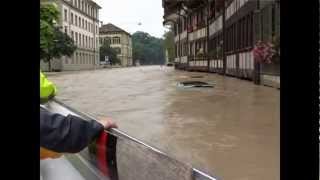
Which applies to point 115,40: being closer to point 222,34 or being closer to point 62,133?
point 62,133

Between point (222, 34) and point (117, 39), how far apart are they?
23071 mm

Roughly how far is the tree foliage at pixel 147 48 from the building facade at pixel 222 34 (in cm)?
376

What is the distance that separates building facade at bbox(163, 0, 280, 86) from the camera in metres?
14.0

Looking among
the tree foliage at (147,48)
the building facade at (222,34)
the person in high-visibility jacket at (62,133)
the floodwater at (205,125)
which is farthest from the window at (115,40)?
the building facade at (222,34)

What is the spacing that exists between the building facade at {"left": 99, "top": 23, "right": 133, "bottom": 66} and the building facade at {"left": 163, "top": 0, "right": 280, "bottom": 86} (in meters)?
3.74

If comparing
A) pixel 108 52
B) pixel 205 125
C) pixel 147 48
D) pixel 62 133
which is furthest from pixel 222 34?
pixel 62 133

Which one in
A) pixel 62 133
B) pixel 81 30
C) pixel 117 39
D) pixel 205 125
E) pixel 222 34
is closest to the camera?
pixel 62 133

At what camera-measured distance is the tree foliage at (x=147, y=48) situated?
1.70 m

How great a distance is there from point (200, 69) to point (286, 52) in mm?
33364

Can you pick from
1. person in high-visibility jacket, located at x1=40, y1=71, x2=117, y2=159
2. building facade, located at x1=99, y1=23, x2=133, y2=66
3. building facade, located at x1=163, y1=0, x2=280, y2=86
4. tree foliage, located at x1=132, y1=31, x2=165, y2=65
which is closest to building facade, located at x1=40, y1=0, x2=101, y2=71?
building facade, located at x1=99, y1=23, x2=133, y2=66

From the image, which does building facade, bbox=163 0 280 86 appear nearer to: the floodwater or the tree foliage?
the floodwater

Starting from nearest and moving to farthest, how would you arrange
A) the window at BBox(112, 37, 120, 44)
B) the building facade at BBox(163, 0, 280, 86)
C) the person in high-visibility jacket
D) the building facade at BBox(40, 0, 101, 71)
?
1. the person in high-visibility jacket
2. the building facade at BBox(40, 0, 101, 71)
3. the window at BBox(112, 37, 120, 44)
4. the building facade at BBox(163, 0, 280, 86)

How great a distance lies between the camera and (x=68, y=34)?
189 cm

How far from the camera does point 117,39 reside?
6.92ft
